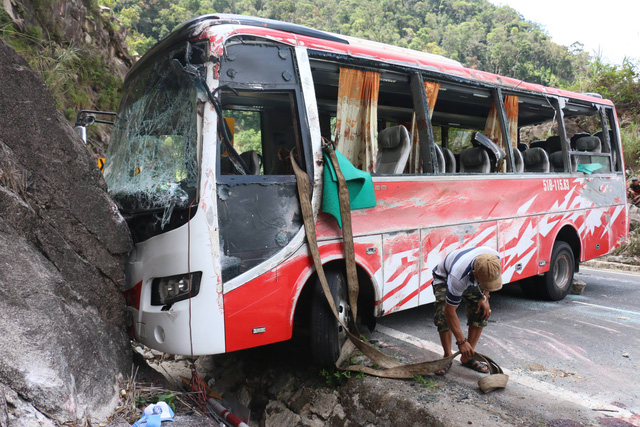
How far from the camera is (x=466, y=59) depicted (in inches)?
2817

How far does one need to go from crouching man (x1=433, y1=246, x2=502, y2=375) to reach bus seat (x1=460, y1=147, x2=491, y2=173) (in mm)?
2126

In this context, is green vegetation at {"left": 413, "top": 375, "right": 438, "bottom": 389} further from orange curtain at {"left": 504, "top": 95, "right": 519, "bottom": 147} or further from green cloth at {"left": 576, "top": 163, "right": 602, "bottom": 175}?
green cloth at {"left": 576, "top": 163, "right": 602, "bottom": 175}

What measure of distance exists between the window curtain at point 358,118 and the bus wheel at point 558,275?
Answer: 3.85 m

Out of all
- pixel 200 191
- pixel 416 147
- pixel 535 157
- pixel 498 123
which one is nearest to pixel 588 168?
pixel 535 157

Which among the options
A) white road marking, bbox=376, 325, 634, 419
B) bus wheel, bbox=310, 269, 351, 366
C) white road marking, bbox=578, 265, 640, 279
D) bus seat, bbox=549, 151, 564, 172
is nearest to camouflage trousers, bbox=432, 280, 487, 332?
white road marking, bbox=376, 325, 634, 419

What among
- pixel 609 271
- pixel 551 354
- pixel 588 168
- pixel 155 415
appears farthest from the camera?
pixel 609 271

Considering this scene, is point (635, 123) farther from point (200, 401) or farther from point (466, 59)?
point (466, 59)

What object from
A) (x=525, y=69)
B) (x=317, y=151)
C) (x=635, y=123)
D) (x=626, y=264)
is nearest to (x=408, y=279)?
(x=317, y=151)

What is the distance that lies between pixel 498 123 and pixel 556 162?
5.99 feet

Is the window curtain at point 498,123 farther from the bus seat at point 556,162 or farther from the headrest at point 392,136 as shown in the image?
the headrest at point 392,136

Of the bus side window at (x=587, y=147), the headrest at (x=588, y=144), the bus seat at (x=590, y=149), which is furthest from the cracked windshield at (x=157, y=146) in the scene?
the headrest at (x=588, y=144)

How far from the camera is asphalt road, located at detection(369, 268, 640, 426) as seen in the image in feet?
11.9

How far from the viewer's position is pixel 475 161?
6203 mm

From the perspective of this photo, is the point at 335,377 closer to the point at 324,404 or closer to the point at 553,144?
the point at 324,404
